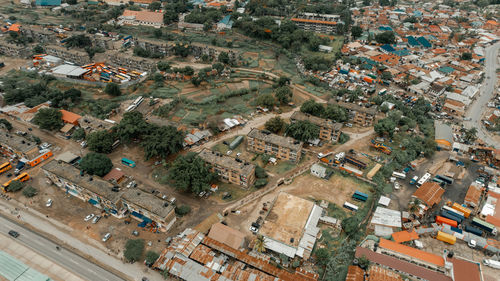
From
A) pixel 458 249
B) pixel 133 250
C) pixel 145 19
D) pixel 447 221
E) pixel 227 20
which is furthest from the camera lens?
pixel 145 19

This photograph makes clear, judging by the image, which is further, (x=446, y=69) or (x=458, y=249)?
(x=446, y=69)

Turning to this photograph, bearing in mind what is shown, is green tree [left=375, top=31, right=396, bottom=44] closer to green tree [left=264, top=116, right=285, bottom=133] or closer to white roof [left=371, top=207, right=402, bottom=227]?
green tree [left=264, top=116, right=285, bottom=133]

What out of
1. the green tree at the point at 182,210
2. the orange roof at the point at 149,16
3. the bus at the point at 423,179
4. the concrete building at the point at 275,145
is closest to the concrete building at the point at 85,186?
the green tree at the point at 182,210

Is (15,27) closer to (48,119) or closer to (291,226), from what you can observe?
(48,119)

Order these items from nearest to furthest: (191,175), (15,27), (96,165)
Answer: (191,175) → (96,165) → (15,27)

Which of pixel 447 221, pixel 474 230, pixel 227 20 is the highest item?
pixel 227 20

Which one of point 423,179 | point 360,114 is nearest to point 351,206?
point 423,179

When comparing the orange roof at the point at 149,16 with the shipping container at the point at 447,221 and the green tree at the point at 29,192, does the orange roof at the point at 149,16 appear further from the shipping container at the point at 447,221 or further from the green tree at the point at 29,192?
the shipping container at the point at 447,221
